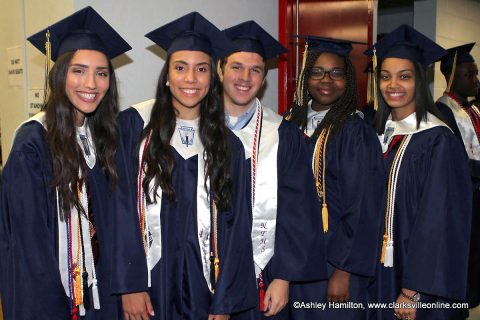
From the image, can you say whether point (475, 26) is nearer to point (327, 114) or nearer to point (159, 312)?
point (327, 114)

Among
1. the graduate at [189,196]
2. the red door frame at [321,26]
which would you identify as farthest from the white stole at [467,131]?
the graduate at [189,196]

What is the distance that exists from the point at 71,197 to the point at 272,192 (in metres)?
1.05

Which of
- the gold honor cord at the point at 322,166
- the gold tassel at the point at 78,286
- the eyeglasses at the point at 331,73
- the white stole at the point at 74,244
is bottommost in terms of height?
the gold tassel at the point at 78,286

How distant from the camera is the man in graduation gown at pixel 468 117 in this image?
12.8 ft

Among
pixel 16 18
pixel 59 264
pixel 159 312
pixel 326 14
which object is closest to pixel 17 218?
pixel 59 264

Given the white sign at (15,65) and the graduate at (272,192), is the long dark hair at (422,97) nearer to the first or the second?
the graduate at (272,192)

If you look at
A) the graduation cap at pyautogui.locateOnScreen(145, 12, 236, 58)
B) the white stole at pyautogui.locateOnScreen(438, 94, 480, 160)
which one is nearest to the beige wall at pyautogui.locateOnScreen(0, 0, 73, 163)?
the graduation cap at pyautogui.locateOnScreen(145, 12, 236, 58)

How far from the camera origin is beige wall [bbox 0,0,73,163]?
2879 millimetres

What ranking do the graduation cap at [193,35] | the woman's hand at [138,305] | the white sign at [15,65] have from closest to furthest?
the woman's hand at [138,305]
the graduation cap at [193,35]
the white sign at [15,65]

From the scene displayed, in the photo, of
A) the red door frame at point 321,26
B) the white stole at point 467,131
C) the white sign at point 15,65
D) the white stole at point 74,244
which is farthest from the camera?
the white stole at point 467,131

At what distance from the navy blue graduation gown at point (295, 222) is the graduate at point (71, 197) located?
782 millimetres

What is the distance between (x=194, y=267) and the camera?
2240 millimetres

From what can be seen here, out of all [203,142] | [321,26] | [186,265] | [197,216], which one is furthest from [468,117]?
[186,265]

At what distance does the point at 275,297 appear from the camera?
250 centimetres
